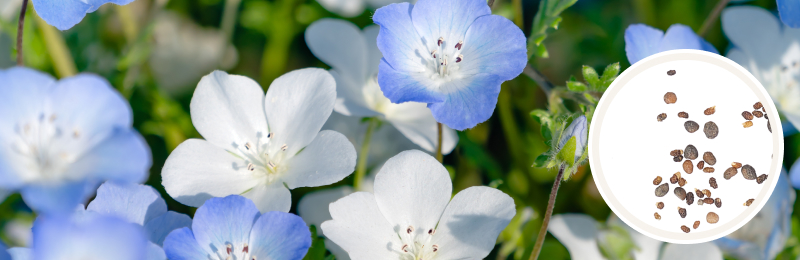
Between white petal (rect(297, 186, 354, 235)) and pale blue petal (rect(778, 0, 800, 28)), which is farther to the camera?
white petal (rect(297, 186, 354, 235))

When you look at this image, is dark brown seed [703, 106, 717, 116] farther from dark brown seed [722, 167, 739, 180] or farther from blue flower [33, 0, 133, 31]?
blue flower [33, 0, 133, 31]

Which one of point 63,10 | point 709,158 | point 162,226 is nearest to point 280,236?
point 162,226

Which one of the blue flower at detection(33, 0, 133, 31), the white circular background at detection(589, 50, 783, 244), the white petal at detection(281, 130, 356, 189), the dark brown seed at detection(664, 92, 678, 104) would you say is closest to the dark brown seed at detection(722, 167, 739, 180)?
the white circular background at detection(589, 50, 783, 244)

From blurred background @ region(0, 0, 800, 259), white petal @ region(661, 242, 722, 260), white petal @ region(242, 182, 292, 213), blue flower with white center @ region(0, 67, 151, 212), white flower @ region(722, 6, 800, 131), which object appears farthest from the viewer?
blurred background @ region(0, 0, 800, 259)

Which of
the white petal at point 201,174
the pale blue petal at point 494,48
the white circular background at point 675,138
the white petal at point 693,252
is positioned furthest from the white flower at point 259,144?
the white petal at point 693,252

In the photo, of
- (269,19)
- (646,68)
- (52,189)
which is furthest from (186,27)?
(646,68)

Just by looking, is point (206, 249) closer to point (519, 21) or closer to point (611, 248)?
point (611, 248)

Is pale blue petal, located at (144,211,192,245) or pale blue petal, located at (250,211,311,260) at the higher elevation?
pale blue petal, located at (250,211,311,260)
